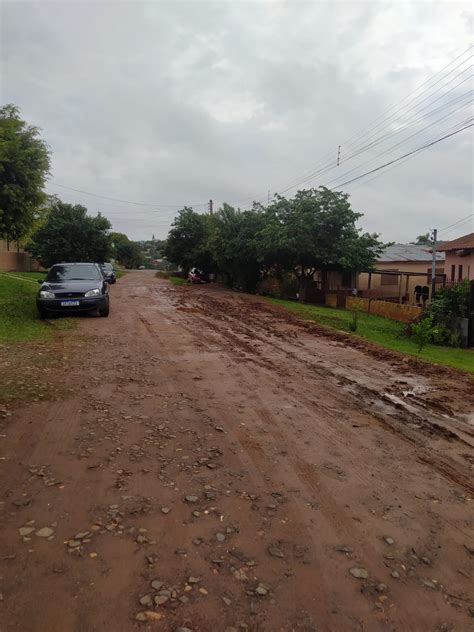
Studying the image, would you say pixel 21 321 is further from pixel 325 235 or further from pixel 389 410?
pixel 325 235

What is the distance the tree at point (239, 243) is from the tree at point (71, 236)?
885 cm

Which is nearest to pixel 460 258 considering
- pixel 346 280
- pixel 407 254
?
pixel 346 280

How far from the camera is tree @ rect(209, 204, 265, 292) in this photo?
2973 centimetres

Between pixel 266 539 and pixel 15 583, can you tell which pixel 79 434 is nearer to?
pixel 15 583

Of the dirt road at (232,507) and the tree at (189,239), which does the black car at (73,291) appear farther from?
the tree at (189,239)

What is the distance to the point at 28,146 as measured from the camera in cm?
1148

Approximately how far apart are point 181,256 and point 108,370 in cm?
3525

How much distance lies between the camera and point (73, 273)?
506 inches

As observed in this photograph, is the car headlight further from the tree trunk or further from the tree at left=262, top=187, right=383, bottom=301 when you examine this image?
the tree trunk

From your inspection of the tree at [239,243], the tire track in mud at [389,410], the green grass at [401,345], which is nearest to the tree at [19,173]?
the tire track in mud at [389,410]

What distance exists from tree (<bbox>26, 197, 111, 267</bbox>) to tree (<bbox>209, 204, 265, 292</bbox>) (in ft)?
29.0

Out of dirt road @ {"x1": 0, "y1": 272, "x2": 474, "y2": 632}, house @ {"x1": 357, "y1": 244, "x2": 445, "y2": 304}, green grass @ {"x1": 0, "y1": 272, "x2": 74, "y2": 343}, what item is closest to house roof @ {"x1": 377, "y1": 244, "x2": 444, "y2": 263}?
house @ {"x1": 357, "y1": 244, "x2": 445, "y2": 304}

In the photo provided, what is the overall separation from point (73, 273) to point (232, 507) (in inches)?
437

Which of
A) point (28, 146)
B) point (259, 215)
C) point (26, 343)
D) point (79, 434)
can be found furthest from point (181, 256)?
point (79, 434)
